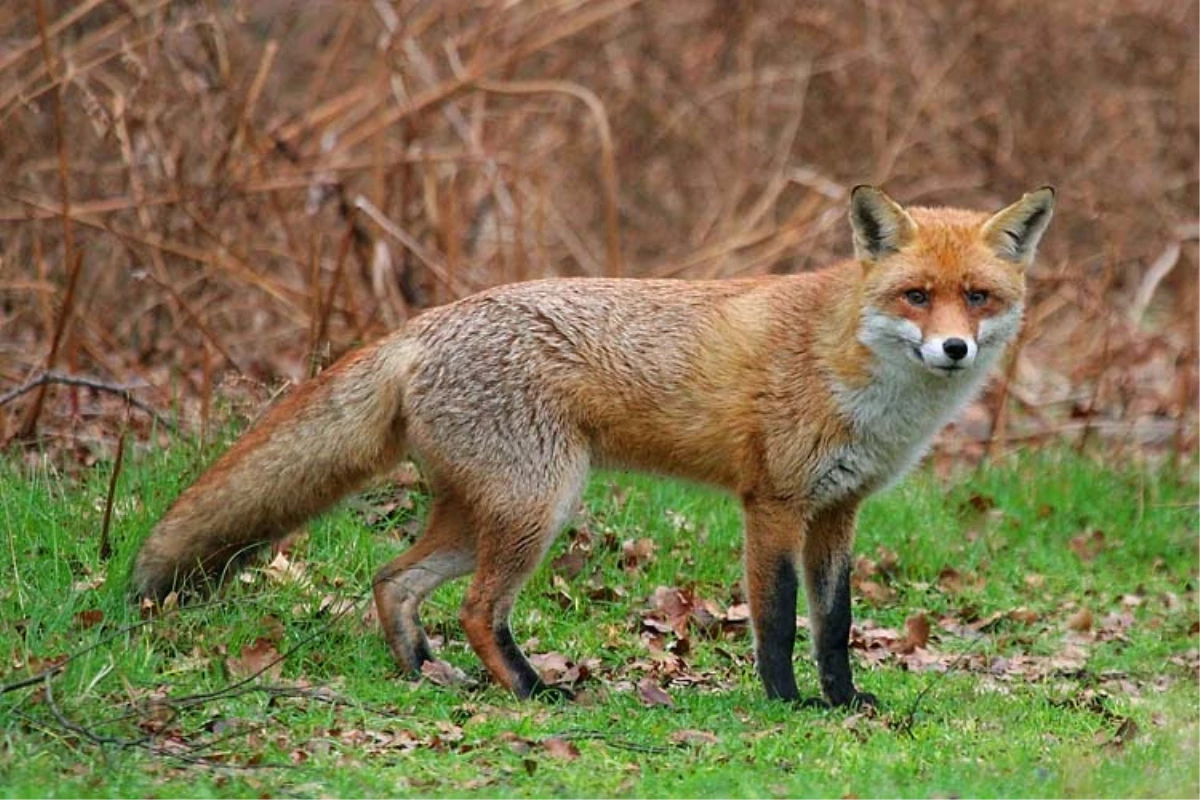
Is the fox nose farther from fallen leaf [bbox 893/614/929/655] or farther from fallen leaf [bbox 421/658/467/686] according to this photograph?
fallen leaf [bbox 421/658/467/686]

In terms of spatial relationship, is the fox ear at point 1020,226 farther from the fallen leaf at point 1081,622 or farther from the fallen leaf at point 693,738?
the fallen leaf at point 1081,622

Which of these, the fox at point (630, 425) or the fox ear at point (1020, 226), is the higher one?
the fox ear at point (1020, 226)

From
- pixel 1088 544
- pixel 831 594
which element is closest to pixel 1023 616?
pixel 1088 544

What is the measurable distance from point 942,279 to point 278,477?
2351mm

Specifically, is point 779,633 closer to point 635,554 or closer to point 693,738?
point 693,738

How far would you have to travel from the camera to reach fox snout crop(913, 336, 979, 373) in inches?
203

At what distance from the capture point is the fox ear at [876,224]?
550 centimetres

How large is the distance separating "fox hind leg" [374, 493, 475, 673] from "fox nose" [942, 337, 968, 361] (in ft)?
5.98

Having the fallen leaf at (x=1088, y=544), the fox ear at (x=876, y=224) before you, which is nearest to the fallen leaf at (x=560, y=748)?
the fox ear at (x=876, y=224)

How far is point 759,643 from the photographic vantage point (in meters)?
5.58

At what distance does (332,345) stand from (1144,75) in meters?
8.39

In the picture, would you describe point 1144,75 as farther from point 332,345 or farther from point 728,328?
point 728,328

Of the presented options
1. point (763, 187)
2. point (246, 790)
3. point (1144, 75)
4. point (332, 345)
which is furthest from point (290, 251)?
point (1144, 75)

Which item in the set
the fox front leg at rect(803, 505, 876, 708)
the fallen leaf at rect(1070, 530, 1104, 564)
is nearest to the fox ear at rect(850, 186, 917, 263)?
the fox front leg at rect(803, 505, 876, 708)
